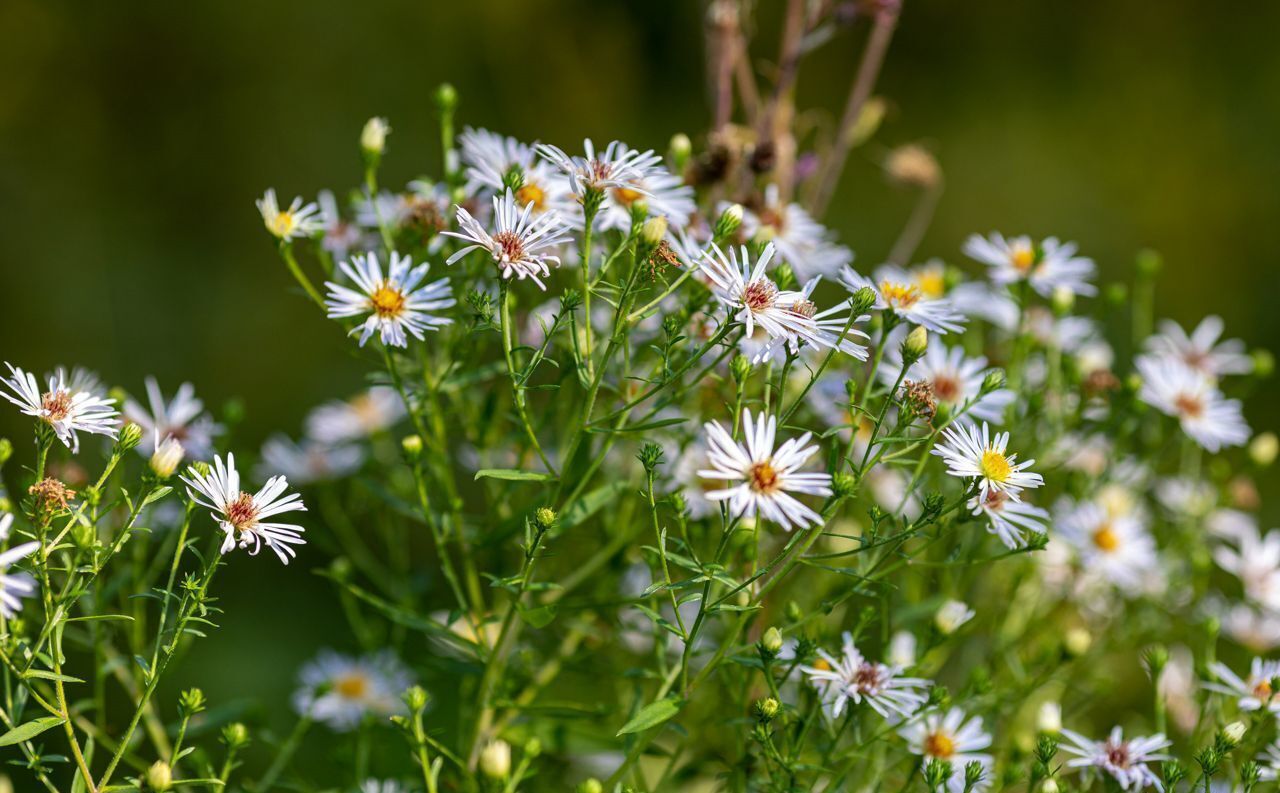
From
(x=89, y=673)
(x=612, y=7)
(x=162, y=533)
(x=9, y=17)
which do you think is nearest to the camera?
(x=162, y=533)

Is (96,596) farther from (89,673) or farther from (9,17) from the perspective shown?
(9,17)

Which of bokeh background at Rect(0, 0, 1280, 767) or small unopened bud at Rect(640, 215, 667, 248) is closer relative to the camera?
small unopened bud at Rect(640, 215, 667, 248)

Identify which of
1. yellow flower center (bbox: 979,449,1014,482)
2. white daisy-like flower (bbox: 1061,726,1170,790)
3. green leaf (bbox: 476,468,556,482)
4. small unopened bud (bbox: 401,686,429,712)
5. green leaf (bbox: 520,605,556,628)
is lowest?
small unopened bud (bbox: 401,686,429,712)

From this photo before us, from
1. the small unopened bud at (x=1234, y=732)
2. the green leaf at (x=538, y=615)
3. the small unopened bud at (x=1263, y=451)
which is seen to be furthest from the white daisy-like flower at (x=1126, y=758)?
the small unopened bud at (x=1263, y=451)

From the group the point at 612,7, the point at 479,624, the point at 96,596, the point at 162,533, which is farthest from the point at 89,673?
the point at 612,7

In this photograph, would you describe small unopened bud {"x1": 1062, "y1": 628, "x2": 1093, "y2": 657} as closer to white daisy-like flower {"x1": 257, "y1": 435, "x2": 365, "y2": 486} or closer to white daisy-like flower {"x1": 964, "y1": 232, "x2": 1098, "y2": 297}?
white daisy-like flower {"x1": 964, "y1": 232, "x2": 1098, "y2": 297}

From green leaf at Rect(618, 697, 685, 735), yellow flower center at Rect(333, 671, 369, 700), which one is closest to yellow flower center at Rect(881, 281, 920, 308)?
green leaf at Rect(618, 697, 685, 735)

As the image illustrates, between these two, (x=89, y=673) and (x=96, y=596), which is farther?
(x=89, y=673)
